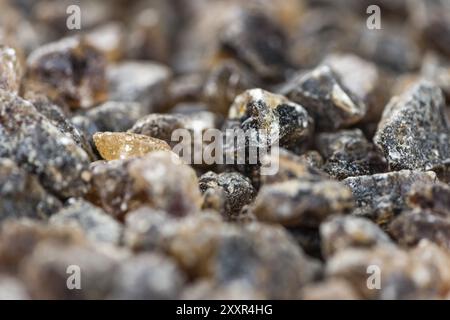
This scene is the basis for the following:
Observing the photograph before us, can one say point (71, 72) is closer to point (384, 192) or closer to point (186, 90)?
point (186, 90)

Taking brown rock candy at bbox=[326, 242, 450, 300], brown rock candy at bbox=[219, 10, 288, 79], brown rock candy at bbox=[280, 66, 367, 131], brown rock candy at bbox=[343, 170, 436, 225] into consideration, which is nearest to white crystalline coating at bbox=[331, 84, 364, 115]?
brown rock candy at bbox=[280, 66, 367, 131]

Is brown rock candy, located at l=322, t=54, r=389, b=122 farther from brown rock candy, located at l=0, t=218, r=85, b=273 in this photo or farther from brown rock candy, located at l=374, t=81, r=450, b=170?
brown rock candy, located at l=0, t=218, r=85, b=273

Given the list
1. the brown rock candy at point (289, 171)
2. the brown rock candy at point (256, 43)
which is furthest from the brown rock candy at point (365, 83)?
the brown rock candy at point (289, 171)

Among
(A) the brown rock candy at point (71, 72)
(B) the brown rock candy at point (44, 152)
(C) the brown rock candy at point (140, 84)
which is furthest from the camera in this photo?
(C) the brown rock candy at point (140, 84)

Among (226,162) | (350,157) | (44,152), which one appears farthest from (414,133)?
(44,152)

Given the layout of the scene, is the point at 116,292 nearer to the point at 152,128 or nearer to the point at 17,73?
the point at 152,128

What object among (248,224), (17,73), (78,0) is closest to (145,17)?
(78,0)

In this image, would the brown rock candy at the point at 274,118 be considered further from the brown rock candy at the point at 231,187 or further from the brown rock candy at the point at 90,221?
the brown rock candy at the point at 90,221
